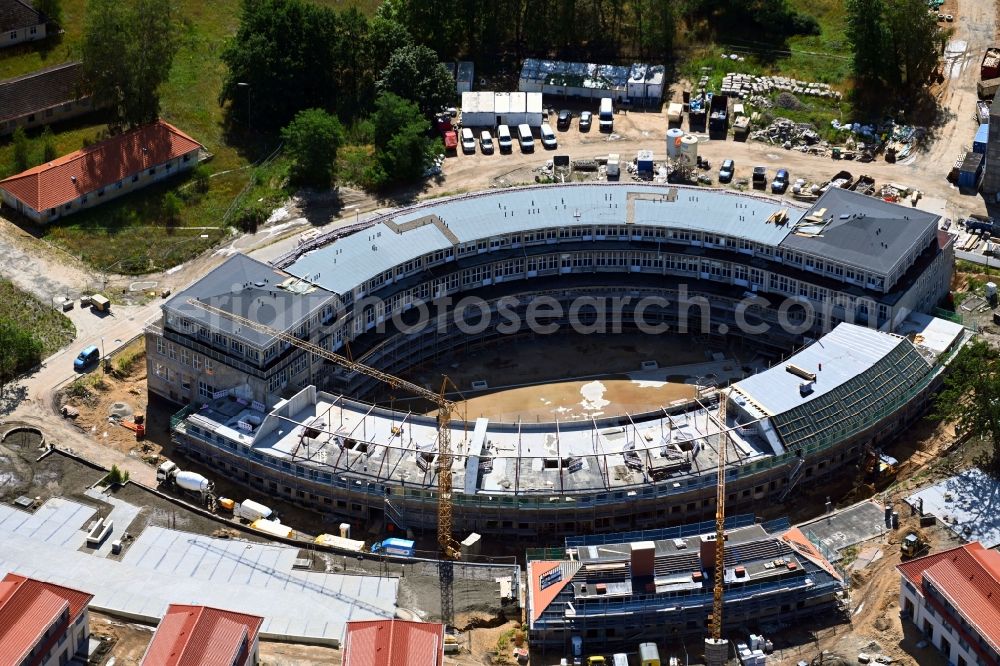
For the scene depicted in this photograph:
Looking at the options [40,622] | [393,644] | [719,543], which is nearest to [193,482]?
[40,622]

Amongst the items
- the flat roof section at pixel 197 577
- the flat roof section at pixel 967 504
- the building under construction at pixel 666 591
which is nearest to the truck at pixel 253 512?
the flat roof section at pixel 197 577

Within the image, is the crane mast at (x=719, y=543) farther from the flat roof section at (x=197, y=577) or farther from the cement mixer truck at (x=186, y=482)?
the cement mixer truck at (x=186, y=482)

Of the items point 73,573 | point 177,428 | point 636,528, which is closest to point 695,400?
point 636,528

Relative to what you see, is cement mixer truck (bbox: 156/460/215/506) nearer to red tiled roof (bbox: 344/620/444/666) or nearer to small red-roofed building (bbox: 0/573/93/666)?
small red-roofed building (bbox: 0/573/93/666)

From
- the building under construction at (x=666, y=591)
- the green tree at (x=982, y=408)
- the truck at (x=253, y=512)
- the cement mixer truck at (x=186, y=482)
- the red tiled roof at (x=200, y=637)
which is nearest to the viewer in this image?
the red tiled roof at (x=200, y=637)

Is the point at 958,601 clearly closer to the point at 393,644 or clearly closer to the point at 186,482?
the point at 393,644
